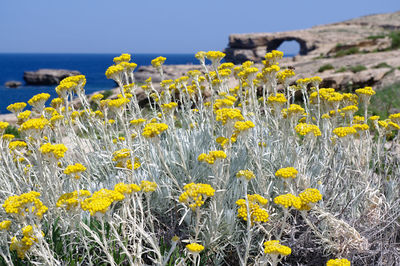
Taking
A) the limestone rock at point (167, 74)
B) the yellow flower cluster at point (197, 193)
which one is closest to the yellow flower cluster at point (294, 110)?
the yellow flower cluster at point (197, 193)

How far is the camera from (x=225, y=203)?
252 cm

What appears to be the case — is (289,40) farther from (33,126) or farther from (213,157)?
(33,126)

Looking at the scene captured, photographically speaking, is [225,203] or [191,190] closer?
[191,190]

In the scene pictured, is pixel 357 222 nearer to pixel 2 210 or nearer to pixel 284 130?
pixel 284 130

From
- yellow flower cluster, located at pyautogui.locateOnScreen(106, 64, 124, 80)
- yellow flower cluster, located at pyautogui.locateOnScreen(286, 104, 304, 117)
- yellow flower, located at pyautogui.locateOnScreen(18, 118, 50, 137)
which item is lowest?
yellow flower cluster, located at pyautogui.locateOnScreen(286, 104, 304, 117)

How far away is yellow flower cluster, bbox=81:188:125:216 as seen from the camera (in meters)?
1.51

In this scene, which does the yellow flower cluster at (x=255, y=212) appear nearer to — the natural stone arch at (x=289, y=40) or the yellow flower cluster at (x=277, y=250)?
the yellow flower cluster at (x=277, y=250)

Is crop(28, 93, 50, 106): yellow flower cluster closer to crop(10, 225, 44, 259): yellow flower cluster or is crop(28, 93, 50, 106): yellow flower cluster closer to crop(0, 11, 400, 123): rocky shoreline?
crop(10, 225, 44, 259): yellow flower cluster

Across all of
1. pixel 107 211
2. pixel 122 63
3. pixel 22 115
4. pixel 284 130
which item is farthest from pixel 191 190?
pixel 122 63

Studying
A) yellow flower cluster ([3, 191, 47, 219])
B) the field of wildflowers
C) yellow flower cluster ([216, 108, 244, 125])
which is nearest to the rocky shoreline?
the field of wildflowers

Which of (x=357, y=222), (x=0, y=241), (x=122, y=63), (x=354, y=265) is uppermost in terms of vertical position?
(x=122, y=63)

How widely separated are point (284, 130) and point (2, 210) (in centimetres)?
219

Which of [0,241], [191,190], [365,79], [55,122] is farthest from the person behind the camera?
[365,79]

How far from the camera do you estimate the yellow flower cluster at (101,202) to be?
151cm
